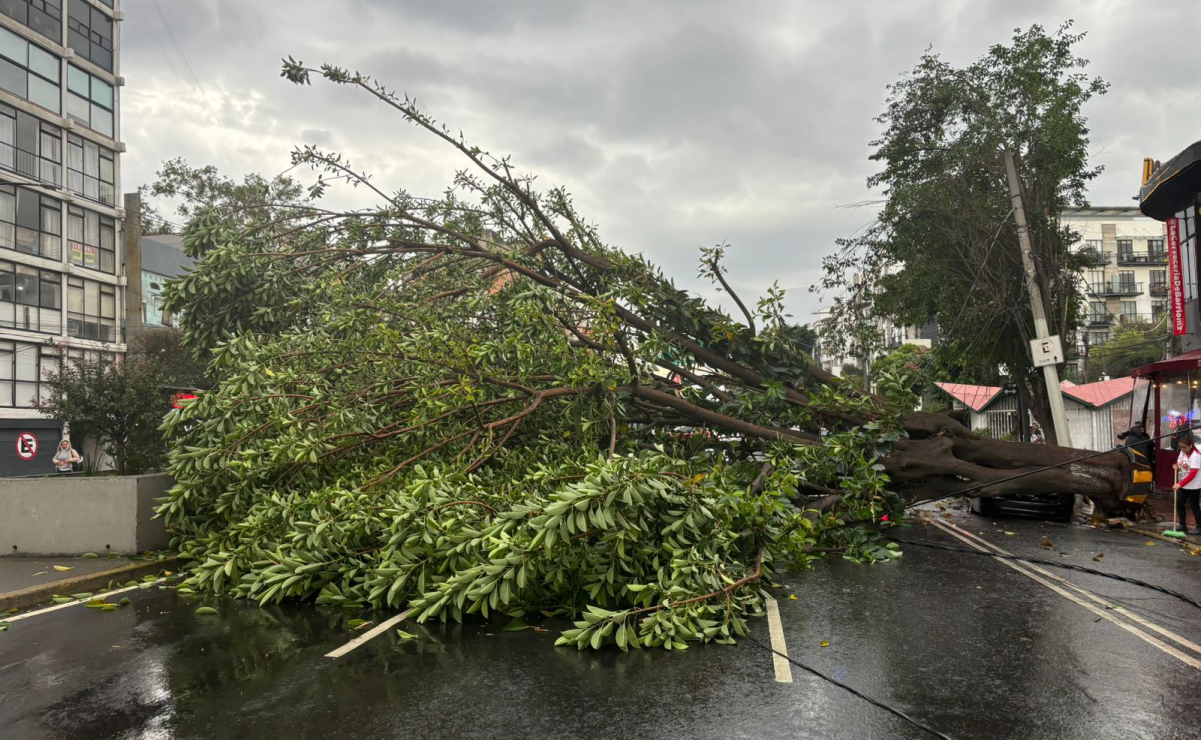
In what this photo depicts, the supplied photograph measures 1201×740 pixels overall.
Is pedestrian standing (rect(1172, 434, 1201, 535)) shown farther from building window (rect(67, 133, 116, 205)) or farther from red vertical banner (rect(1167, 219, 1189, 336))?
building window (rect(67, 133, 116, 205))

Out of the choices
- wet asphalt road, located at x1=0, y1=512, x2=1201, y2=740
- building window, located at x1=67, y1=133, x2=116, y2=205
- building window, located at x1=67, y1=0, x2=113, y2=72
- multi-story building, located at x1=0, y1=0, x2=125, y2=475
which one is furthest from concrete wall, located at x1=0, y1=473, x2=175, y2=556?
building window, located at x1=67, y1=0, x2=113, y2=72

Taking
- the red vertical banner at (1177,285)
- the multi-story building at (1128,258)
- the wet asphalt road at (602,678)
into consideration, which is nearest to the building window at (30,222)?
the wet asphalt road at (602,678)

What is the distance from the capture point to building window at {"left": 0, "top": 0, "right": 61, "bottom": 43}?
3222 centimetres

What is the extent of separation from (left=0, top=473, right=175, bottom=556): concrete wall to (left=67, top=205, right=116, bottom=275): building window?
29.5 m

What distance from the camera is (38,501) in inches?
405

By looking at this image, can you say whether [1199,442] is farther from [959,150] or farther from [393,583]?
[393,583]

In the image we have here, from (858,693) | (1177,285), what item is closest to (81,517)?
(858,693)

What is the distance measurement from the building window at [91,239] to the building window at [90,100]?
3.93 metres

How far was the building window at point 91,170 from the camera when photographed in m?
35.2

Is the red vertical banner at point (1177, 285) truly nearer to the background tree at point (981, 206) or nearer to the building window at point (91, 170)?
the background tree at point (981, 206)

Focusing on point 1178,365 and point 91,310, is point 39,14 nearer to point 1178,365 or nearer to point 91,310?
point 91,310

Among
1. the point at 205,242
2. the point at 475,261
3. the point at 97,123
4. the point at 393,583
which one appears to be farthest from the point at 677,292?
the point at 97,123

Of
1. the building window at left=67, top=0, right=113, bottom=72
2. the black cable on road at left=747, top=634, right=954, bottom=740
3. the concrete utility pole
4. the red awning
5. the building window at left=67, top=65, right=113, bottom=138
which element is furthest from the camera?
the building window at left=67, top=0, right=113, bottom=72

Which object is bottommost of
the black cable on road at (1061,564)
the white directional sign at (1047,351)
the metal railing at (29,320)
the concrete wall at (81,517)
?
the black cable on road at (1061,564)
